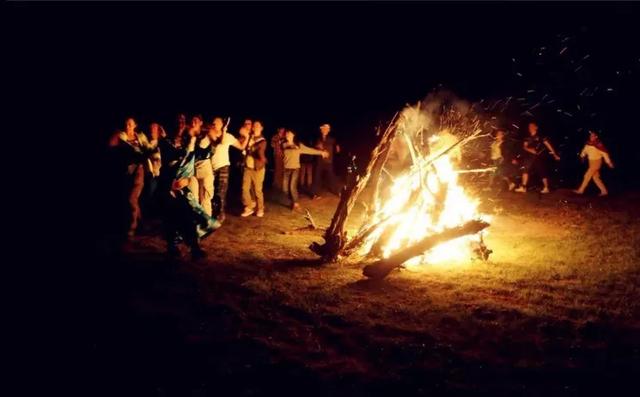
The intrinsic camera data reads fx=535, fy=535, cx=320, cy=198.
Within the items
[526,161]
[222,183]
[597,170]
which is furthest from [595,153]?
[222,183]

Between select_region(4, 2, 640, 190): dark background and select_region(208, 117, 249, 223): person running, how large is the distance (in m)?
11.8

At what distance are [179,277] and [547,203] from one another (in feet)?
29.6

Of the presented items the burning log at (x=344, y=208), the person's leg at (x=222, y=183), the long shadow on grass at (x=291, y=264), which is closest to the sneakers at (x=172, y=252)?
the long shadow on grass at (x=291, y=264)

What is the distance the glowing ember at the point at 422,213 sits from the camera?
802cm

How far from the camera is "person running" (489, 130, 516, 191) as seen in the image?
1379cm

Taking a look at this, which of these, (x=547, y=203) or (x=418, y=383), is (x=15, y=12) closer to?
(x=547, y=203)

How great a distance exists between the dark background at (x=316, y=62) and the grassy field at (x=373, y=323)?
558 inches

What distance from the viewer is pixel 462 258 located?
8094 millimetres

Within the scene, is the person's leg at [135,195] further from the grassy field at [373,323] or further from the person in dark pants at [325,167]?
the person in dark pants at [325,167]

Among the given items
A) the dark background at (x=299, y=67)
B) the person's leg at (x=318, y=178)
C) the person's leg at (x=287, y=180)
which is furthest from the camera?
the dark background at (x=299, y=67)

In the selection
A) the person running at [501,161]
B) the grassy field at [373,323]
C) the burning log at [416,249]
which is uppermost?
the person running at [501,161]

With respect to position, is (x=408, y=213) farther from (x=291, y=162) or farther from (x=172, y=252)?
(x=291, y=162)

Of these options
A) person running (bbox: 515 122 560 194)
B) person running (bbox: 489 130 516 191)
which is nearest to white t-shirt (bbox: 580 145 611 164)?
person running (bbox: 515 122 560 194)

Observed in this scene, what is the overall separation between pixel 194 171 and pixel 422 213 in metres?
3.71
